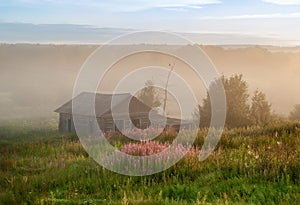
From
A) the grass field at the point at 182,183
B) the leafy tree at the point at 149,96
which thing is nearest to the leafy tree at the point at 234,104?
the leafy tree at the point at 149,96

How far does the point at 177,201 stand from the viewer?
25.2 ft

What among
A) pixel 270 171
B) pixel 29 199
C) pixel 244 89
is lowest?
pixel 29 199

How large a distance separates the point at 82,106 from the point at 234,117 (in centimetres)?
1564

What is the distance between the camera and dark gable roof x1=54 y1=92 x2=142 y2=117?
43225 mm

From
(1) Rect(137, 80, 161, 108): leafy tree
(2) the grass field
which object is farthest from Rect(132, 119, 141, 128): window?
(2) the grass field

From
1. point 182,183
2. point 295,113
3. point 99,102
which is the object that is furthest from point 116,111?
point 182,183

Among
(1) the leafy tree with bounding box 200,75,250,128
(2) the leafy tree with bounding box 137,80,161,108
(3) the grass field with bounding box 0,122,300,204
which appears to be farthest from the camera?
(2) the leafy tree with bounding box 137,80,161,108

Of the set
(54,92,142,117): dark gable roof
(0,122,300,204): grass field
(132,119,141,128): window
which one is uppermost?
(54,92,142,117): dark gable roof

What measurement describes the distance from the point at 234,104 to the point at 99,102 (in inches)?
548

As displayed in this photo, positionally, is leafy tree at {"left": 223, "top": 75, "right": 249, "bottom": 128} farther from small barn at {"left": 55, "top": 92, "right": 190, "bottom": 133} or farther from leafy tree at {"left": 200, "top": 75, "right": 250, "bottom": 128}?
small barn at {"left": 55, "top": 92, "right": 190, "bottom": 133}

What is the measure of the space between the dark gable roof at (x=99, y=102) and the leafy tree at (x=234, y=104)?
25.9 ft

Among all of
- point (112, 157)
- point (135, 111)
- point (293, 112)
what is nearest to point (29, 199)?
point (112, 157)

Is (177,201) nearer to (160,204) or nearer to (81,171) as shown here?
(160,204)

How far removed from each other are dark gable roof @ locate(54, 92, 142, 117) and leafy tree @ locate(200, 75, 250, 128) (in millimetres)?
7883
